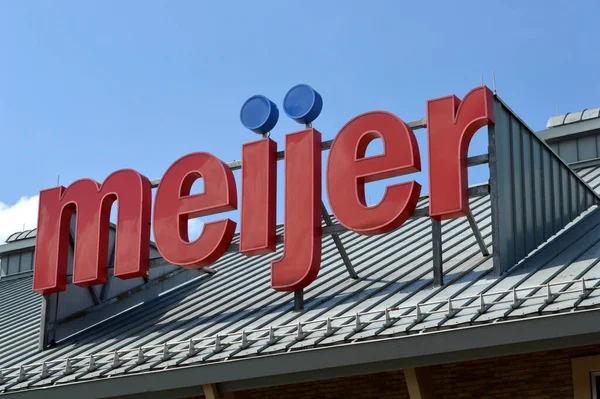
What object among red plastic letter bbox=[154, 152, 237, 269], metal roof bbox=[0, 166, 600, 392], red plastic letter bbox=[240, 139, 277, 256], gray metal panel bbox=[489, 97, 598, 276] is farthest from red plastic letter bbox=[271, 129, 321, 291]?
gray metal panel bbox=[489, 97, 598, 276]

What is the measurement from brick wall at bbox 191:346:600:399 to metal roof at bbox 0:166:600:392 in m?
0.91

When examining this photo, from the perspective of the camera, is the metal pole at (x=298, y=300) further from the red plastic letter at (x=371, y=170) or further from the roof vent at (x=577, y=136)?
the roof vent at (x=577, y=136)

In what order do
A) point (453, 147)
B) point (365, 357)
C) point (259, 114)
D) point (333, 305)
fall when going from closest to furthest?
1. point (365, 357)
2. point (453, 147)
3. point (333, 305)
4. point (259, 114)

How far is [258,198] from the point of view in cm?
1847

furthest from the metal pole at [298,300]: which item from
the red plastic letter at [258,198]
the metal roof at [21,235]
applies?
the metal roof at [21,235]

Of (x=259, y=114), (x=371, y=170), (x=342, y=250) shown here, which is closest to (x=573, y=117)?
(x=259, y=114)

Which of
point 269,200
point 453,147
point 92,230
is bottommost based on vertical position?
point 92,230

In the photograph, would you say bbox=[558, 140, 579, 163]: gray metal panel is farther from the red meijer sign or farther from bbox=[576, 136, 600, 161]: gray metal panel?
the red meijer sign

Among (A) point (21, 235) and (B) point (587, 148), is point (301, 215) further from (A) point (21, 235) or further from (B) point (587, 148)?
(A) point (21, 235)

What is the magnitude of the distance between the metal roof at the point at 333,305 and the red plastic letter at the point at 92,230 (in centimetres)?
125

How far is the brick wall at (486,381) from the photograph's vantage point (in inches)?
542

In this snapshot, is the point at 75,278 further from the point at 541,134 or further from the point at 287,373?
the point at 541,134

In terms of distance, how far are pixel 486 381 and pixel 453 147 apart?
413cm

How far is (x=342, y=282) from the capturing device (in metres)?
18.3
